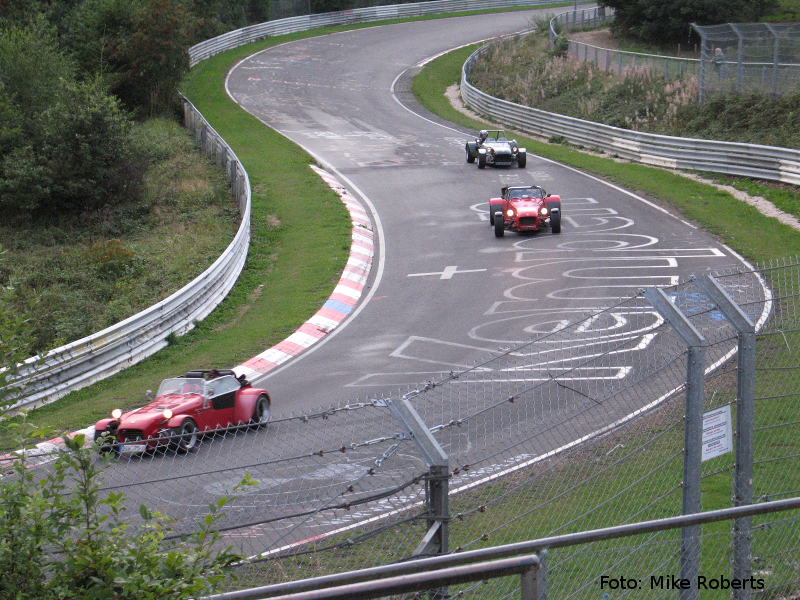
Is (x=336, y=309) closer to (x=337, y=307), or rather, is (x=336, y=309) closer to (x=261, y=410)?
(x=337, y=307)

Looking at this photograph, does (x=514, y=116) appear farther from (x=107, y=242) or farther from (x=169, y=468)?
(x=169, y=468)

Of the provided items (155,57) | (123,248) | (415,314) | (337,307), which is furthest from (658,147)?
(155,57)

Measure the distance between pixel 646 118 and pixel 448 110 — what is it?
1236cm

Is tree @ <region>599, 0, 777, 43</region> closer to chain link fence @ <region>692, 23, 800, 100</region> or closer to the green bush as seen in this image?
chain link fence @ <region>692, 23, 800, 100</region>

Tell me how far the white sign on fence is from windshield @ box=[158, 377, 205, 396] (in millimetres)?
8873

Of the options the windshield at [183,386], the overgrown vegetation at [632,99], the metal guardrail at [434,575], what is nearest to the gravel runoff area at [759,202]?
the overgrown vegetation at [632,99]

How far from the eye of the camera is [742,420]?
21.1 feet

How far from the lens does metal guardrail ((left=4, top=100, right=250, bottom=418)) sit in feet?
55.1

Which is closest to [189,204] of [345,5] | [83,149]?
[83,149]

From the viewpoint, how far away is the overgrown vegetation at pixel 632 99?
33.2 metres

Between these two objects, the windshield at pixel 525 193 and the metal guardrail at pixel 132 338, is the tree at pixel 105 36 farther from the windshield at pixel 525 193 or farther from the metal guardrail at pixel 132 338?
the windshield at pixel 525 193

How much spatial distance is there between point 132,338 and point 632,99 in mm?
27549

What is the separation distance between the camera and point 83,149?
3150cm

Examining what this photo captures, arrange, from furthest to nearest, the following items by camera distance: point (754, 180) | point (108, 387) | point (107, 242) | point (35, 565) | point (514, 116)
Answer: point (514, 116)
point (754, 180)
point (107, 242)
point (108, 387)
point (35, 565)
